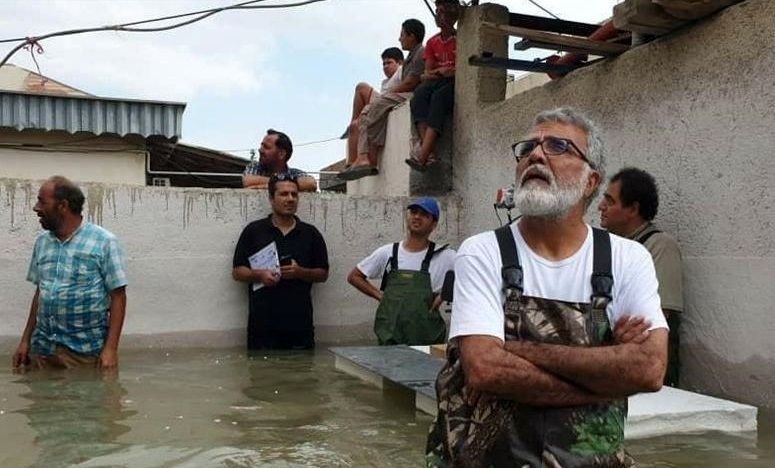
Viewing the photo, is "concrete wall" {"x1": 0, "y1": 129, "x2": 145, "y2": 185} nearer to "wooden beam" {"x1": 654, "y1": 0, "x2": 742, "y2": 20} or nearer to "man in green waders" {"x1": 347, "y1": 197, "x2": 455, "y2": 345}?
"man in green waders" {"x1": 347, "y1": 197, "x2": 455, "y2": 345}

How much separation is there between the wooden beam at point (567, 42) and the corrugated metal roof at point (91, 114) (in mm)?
8124

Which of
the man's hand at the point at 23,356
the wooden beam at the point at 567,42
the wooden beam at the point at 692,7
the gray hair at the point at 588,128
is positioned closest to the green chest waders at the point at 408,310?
the wooden beam at the point at 567,42

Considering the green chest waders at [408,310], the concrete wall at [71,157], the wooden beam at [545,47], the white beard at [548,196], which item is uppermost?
the wooden beam at [545,47]

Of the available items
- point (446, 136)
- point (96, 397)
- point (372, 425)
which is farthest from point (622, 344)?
point (446, 136)

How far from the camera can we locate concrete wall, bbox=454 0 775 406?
4.57m

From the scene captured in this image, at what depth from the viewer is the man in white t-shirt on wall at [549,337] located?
2209 mm

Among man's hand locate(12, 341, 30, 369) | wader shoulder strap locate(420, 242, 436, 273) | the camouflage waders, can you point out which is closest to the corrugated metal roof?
man's hand locate(12, 341, 30, 369)

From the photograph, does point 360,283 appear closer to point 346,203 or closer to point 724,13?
point 346,203

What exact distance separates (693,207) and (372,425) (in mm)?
2342

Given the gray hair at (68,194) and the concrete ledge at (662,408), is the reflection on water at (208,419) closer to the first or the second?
the concrete ledge at (662,408)

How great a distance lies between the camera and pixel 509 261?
2.32 m

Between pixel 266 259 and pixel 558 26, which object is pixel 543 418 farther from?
pixel 558 26

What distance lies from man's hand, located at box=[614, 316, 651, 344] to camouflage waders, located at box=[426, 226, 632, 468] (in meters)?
0.04

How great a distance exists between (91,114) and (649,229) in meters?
11.1
